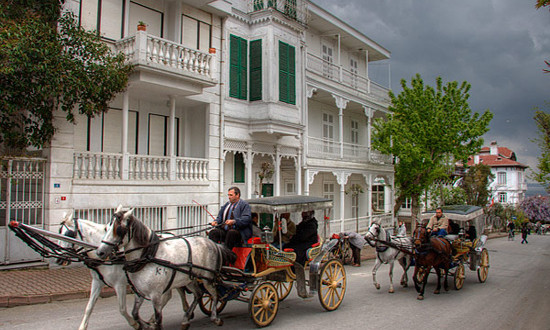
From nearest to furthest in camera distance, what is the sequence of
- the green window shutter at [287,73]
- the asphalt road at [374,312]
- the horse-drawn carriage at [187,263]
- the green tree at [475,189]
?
the horse-drawn carriage at [187,263]
the asphalt road at [374,312]
the green window shutter at [287,73]
the green tree at [475,189]

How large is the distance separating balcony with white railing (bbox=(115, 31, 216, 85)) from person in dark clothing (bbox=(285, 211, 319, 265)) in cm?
689

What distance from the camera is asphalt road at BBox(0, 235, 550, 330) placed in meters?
7.15

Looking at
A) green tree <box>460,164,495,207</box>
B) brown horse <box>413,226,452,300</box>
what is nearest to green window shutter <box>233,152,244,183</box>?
brown horse <box>413,226,452,300</box>

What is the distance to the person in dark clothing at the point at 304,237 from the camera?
27.5 ft

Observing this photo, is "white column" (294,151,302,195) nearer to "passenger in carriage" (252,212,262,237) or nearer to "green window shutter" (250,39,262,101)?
"green window shutter" (250,39,262,101)

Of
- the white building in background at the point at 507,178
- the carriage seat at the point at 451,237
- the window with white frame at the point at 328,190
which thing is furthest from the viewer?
the white building in background at the point at 507,178

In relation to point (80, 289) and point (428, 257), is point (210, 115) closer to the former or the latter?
point (80, 289)

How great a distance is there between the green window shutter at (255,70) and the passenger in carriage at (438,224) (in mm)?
8532

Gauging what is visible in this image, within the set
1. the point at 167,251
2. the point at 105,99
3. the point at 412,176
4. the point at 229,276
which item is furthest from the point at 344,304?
the point at 412,176

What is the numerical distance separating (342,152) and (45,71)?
15080 mm

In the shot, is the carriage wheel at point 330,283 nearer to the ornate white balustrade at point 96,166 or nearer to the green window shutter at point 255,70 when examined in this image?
the ornate white balustrade at point 96,166

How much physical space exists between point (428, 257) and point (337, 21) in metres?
16.0

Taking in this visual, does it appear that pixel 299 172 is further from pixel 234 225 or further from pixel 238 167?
pixel 234 225

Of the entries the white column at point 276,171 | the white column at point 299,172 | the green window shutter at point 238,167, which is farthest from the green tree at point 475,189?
the green window shutter at point 238,167
